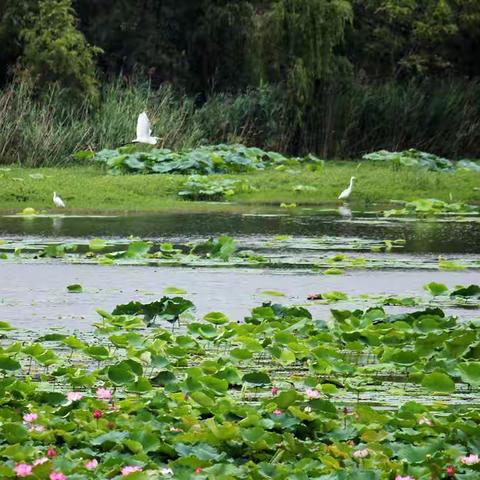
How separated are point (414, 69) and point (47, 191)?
1729cm

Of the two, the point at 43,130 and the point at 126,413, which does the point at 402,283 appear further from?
the point at 43,130

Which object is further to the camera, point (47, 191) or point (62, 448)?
point (47, 191)

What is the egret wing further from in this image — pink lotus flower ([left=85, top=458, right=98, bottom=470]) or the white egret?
pink lotus flower ([left=85, top=458, right=98, bottom=470])

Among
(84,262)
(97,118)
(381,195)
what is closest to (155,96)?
(97,118)

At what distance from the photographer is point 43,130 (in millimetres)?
27141

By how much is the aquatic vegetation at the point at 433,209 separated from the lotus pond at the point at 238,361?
14.3 ft

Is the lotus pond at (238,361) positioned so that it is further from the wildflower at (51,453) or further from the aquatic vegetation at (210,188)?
the aquatic vegetation at (210,188)

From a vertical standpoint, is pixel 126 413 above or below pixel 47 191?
above

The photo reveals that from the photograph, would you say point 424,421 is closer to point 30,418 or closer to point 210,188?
point 30,418

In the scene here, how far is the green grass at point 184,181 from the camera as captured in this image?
2223cm

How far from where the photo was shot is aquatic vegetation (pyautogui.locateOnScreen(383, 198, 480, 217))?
21141 mm

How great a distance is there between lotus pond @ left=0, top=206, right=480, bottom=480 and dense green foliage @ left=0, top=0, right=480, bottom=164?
12.6 meters

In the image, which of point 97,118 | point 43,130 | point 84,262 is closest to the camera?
point 84,262

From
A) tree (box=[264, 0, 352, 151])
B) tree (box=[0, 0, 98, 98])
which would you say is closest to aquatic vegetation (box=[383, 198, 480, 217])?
tree (box=[264, 0, 352, 151])
